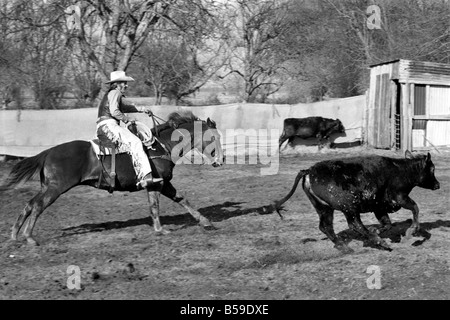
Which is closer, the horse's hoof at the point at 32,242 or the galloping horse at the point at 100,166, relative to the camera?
Answer: the horse's hoof at the point at 32,242

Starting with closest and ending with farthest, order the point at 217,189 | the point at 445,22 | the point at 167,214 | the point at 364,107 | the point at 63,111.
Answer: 1. the point at 167,214
2. the point at 217,189
3. the point at 63,111
4. the point at 364,107
5. the point at 445,22

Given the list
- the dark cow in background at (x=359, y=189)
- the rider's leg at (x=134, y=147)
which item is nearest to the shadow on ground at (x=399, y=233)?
the dark cow in background at (x=359, y=189)

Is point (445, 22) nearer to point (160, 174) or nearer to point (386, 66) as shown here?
point (386, 66)

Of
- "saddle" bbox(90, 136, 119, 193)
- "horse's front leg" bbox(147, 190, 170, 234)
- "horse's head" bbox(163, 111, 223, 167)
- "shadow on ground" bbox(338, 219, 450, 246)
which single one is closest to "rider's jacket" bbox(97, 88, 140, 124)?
"saddle" bbox(90, 136, 119, 193)

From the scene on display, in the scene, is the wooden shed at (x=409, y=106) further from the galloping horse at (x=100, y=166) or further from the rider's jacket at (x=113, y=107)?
the rider's jacket at (x=113, y=107)

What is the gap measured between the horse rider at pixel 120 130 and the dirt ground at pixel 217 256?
0.97 meters

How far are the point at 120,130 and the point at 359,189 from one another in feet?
12.1

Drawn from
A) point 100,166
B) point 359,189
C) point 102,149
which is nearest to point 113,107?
point 102,149

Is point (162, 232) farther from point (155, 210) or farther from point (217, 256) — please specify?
point (217, 256)

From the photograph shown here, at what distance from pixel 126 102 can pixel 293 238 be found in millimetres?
3309

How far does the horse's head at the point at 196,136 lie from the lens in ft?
32.2

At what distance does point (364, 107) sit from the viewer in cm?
2083

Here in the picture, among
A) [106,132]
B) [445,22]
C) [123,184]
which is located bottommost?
[123,184]

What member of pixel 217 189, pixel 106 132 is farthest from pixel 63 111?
pixel 106 132
